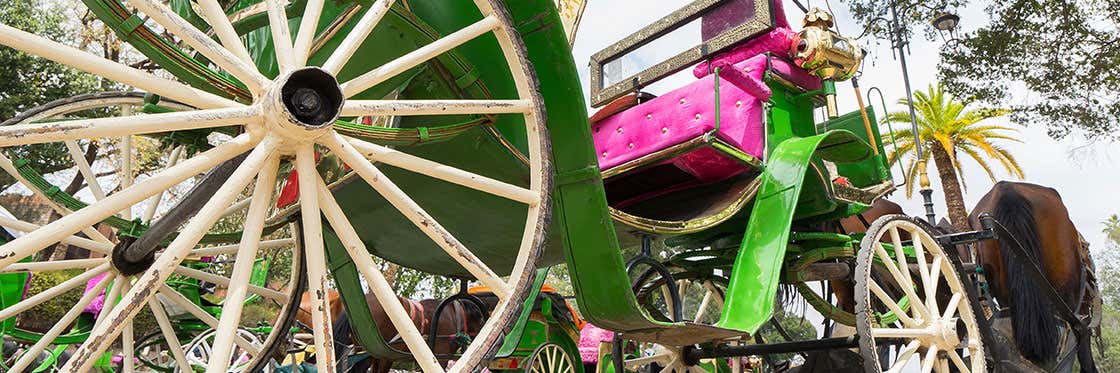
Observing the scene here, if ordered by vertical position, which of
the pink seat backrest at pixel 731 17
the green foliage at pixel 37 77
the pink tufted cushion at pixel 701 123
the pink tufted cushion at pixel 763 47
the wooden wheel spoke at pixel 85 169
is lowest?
the wooden wheel spoke at pixel 85 169

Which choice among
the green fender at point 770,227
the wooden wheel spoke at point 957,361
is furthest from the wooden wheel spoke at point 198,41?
the wooden wheel spoke at point 957,361

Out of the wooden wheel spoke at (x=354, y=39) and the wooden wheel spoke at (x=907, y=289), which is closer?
the wooden wheel spoke at (x=354, y=39)

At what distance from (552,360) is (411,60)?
4322 millimetres

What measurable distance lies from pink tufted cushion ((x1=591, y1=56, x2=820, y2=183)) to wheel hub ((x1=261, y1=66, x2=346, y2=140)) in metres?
2.25

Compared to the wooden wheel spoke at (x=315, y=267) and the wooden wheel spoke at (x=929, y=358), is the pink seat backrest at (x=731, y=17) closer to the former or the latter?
the wooden wheel spoke at (x=929, y=358)

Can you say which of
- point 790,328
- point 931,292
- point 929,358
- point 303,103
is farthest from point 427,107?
point 790,328

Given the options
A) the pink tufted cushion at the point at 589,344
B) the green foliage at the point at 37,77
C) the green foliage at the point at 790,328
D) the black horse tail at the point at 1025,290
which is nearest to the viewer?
the black horse tail at the point at 1025,290

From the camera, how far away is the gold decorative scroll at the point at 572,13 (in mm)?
3674

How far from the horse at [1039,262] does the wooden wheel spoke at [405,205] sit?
14.7 feet

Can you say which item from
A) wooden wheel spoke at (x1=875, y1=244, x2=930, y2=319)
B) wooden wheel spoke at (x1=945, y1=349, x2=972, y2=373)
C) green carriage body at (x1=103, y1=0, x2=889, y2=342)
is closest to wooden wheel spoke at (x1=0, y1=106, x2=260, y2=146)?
green carriage body at (x1=103, y1=0, x2=889, y2=342)

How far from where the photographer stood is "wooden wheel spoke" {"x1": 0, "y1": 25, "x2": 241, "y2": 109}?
171cm

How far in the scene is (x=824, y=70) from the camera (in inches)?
178

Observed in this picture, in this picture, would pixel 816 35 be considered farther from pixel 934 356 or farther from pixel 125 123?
pixel 125 123

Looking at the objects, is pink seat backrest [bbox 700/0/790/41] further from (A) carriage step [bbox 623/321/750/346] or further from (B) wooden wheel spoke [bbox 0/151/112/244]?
(B) wooden wheel spoke [bbox 0/151/112/244]
